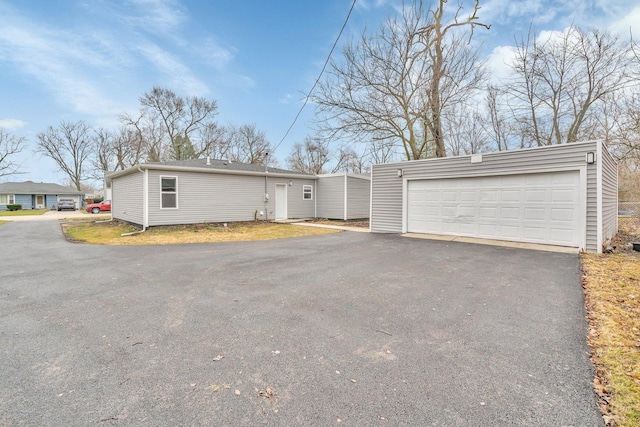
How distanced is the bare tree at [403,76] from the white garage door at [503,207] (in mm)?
4594

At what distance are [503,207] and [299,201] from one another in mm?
10535

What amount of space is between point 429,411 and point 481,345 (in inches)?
46.2

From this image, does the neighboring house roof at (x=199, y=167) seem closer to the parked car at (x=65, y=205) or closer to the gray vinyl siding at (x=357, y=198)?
the gray vinyl siding at (x=357, y=198)

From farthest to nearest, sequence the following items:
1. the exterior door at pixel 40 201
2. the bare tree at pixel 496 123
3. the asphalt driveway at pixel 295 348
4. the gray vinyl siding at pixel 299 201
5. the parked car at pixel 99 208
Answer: the exterior door at pixel 40 201
the parked car at pixel 99 208
the bare tree at pixel 496 123
the gray vinyl siding at pixel 299 201
the asphalt driveway at pixel 295 348

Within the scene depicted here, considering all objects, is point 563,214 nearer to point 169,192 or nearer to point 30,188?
point 169,192

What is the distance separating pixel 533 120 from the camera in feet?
58.1

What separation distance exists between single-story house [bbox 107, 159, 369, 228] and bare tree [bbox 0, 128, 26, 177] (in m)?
31.9

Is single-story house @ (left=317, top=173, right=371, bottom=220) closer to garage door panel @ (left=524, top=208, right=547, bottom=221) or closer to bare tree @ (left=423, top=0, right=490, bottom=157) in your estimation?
bare tree @ (left=423, top=0, right=490, bottom=157)

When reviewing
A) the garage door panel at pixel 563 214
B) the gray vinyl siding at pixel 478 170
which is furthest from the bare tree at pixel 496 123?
the garage door panel at pixel 563 214

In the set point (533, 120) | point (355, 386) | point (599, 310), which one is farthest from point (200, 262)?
point (533, 120)

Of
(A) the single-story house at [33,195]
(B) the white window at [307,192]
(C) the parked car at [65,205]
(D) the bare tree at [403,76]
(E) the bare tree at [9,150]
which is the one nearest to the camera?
(D) the bare tree at [403,76]

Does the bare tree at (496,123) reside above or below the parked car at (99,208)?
above

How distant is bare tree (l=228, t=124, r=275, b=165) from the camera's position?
35.3 metres

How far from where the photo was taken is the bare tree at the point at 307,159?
34656mm
